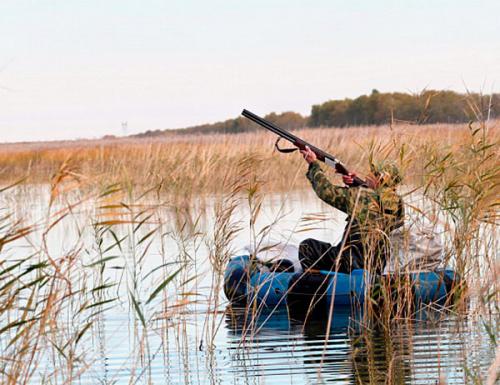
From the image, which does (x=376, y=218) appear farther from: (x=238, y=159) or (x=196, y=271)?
(x=238, y=159)

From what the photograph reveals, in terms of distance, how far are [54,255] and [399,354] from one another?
6.64m

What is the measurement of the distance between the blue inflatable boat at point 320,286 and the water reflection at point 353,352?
0.19 metres

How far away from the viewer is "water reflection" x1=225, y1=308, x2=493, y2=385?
621 cm

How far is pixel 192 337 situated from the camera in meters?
7.68

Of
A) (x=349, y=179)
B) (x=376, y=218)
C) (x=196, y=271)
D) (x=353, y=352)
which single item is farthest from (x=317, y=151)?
(x=353, y=352)

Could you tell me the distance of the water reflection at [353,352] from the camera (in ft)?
20.4

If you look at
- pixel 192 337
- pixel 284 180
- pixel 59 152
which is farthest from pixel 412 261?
pixel 59 152

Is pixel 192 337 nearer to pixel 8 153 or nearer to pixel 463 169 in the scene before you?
pixel 463 169

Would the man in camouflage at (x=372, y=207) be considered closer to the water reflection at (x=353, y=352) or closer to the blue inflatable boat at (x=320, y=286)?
the blue inflatable boat at (x=320, y=286)

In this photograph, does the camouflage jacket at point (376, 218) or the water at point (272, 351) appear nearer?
the water at point (272, 351)

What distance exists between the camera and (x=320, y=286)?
7750mm

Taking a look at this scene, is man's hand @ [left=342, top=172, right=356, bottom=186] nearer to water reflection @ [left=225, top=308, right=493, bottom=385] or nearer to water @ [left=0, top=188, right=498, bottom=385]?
water @ [left=0, top=188, right=498, bottom=385]

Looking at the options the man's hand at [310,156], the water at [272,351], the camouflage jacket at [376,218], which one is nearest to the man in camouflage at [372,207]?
the camouflage jacket at [376,218]

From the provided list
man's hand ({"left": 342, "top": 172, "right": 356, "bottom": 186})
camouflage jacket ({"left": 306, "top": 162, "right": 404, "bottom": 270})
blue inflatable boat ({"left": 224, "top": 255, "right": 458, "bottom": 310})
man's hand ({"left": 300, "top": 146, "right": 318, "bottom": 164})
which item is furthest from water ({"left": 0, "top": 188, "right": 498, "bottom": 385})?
man's hand ({"left": 300, "top": 146, "right": 318, "bottom": 164})
